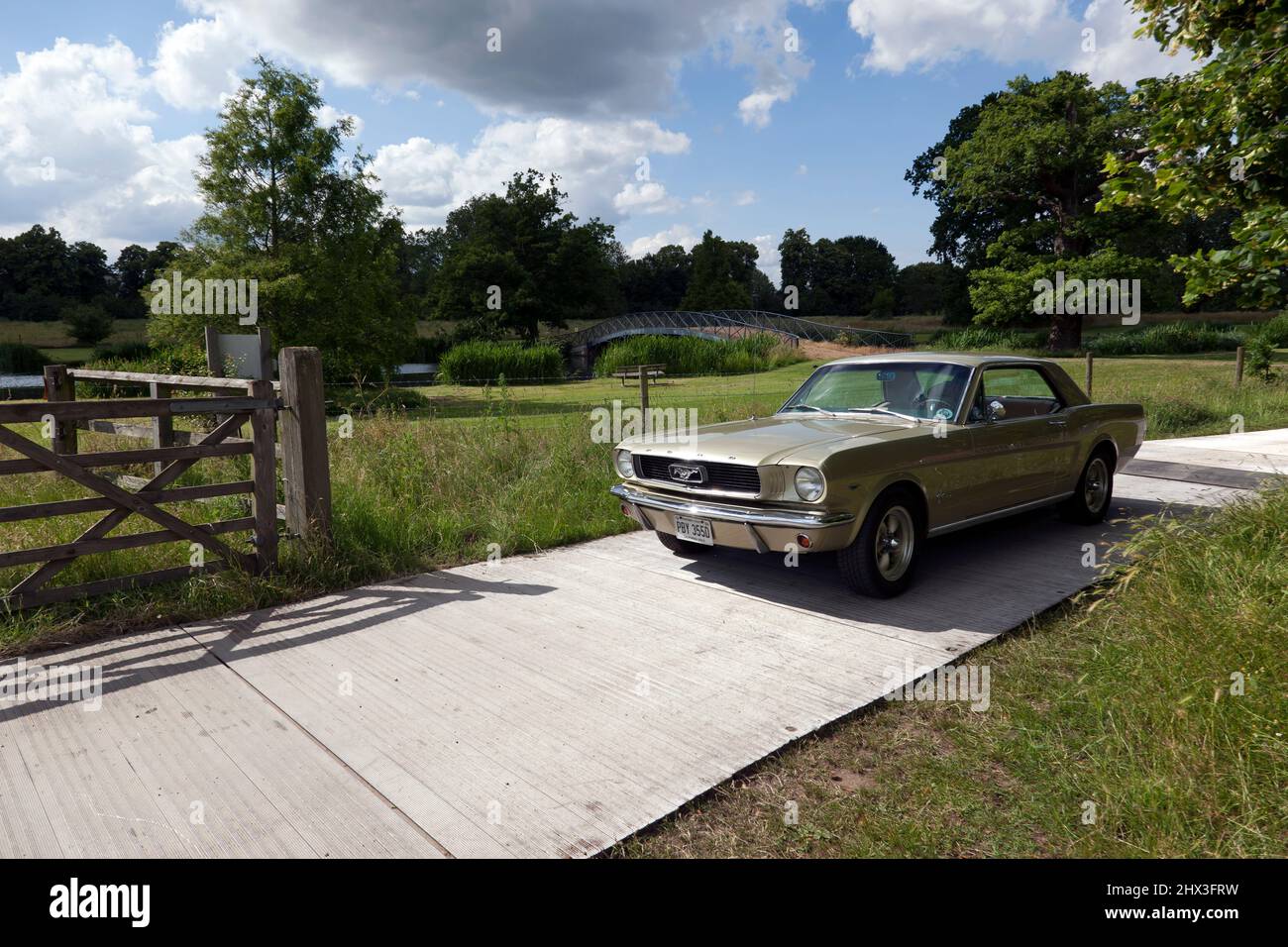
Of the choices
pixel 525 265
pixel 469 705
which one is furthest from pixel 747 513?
pixel 525 265

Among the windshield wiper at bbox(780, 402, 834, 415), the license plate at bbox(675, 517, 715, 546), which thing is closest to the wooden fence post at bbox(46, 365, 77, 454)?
the license plate at bbox(675, 517, 715, 546)

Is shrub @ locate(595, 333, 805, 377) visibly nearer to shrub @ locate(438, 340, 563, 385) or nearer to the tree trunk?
shrub @ locate(438, 340, 563, 385)

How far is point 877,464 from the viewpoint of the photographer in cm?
509

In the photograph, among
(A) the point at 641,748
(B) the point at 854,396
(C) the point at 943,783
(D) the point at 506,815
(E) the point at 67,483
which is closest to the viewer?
(D) the point at 506,815

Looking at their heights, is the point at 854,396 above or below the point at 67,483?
above

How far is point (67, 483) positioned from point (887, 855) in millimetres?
7265

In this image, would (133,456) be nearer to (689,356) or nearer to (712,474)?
(712,474)

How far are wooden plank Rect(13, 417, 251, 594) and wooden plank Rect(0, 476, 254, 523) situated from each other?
0.28 ft

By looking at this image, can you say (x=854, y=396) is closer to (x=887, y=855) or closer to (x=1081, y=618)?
(x=1081, y=618)

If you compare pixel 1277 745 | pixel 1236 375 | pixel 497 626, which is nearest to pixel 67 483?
pixel 497 626

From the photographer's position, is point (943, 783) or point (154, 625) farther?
point (154, 625)

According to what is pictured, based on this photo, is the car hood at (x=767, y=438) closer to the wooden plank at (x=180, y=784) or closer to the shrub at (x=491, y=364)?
the wooden plank at (x=180, y=784)

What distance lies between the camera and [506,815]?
9.86 ft

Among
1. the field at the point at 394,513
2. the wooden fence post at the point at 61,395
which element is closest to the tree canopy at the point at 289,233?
the field at the point at 394,513
